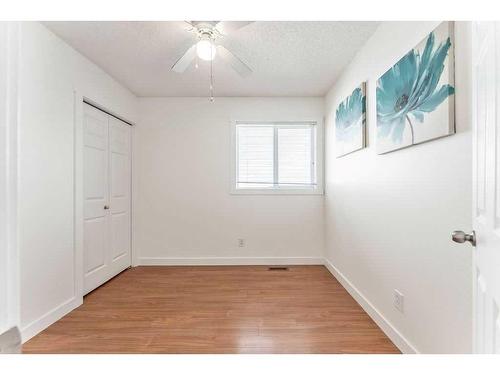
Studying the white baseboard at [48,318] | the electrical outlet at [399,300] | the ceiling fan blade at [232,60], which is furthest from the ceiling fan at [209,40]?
the white baseboard at [48,318]

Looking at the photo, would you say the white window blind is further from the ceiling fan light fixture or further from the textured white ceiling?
the ceiling fan light fixture

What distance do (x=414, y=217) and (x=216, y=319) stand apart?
1593 millimetres

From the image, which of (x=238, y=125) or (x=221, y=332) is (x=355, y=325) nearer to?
(x=221, y=332)

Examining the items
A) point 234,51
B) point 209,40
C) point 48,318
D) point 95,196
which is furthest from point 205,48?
point 48,318

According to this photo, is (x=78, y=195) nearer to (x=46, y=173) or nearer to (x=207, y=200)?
(x=46, y=173)

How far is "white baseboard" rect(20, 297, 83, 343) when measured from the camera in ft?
6.00

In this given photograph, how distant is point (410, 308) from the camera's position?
161 cm

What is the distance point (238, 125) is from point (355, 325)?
8.76 ft

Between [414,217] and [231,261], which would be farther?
[231,261]

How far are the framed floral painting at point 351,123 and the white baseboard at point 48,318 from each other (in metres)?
2.79

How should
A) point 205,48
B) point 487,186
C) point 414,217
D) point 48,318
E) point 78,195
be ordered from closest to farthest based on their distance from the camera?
point 487,186 < point 414,217 < point 205,48 < point 48,318 < point 78,195

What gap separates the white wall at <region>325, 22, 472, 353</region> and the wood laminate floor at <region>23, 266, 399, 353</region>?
0.99 ft

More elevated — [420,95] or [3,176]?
[420,95]

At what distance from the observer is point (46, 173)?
202 centimetres
